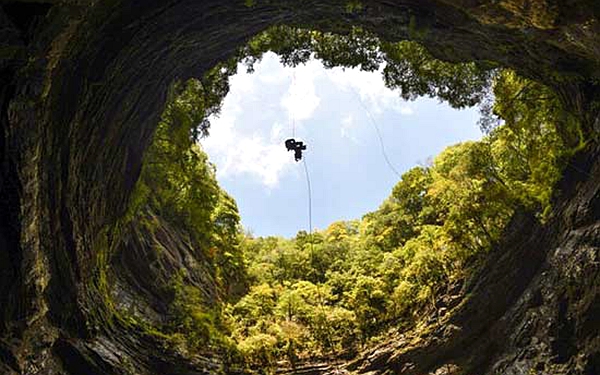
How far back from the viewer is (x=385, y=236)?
19.7 metres

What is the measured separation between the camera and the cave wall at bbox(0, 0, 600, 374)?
7.06 metres

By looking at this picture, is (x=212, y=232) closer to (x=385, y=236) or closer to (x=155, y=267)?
(x=155, y=267)

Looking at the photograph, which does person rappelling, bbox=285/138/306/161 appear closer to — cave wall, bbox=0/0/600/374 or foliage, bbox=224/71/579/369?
cave wall, bbox=0/0/600/374

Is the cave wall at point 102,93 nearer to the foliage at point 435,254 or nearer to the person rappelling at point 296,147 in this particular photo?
the foliage at point 435,254

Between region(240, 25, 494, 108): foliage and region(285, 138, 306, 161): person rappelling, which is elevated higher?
region(240, 25, 494, 108): foliage

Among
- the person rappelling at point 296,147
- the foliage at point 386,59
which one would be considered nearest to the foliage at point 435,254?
the foliage at point 386,59

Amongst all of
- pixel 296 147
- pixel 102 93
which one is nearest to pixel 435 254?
pixel 296 147

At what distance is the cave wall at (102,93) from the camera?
706cm

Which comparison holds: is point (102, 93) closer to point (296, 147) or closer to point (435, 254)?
point (296, 147)

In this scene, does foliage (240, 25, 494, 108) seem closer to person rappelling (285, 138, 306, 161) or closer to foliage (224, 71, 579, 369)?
foliage (224, 71, 579, 369)

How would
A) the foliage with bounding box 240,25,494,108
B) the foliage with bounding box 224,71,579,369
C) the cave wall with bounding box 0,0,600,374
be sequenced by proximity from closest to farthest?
the cave wall with bounding box 0,0,600,374
the foliage with bounding box 224,71,579,369
the foliage with bounding box 240,25,494,108

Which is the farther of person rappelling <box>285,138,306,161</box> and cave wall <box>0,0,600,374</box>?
person rappelling <box>285,138,306,161</box>

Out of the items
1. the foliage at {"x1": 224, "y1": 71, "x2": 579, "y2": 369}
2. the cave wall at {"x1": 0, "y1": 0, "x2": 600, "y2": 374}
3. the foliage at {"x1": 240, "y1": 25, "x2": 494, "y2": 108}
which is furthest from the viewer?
the foliage at {"x1": 240, "y1": 25, "x2": 494, "y2": 108}

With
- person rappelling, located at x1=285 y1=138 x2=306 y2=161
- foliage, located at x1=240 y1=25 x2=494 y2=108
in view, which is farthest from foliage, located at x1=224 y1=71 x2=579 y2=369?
person rappelling, located at x1=285 y1=138 x2=306 y2=161
